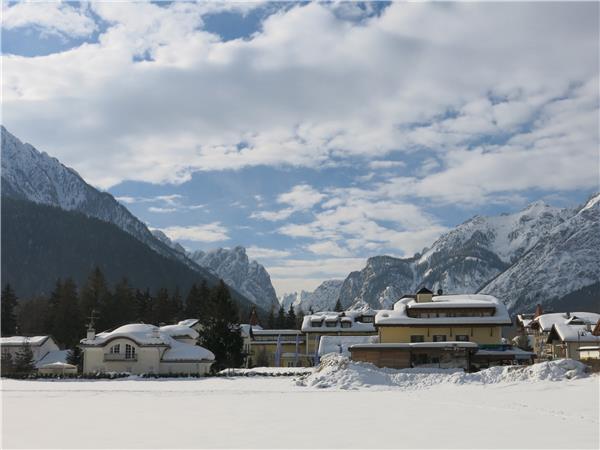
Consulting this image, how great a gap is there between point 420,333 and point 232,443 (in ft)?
173

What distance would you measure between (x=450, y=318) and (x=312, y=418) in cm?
4654

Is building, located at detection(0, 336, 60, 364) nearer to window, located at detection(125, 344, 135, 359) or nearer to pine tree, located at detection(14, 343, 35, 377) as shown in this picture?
pine tree, located at detection(14, 343, 35, 377)

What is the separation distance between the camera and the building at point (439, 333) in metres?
62.8

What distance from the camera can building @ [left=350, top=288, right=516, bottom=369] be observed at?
2474 inches

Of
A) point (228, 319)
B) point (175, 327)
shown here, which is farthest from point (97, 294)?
point (228, 319)

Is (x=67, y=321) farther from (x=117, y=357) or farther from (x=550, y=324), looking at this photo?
(x=550, y=324)

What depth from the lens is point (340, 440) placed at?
20984mm

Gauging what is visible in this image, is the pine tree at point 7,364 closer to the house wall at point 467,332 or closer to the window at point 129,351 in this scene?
the window at point 129,351

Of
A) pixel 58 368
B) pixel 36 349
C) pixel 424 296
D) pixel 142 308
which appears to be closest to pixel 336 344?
pixel 424 296

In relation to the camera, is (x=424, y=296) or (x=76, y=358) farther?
(x=76, y=358)

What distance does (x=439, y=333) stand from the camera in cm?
7038

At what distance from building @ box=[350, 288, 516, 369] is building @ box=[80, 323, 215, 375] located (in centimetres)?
1820

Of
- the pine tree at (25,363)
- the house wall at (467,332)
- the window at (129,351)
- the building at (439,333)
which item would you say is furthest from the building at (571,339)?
the pine tree at (25,363)

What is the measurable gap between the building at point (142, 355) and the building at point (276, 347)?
37561 mm
